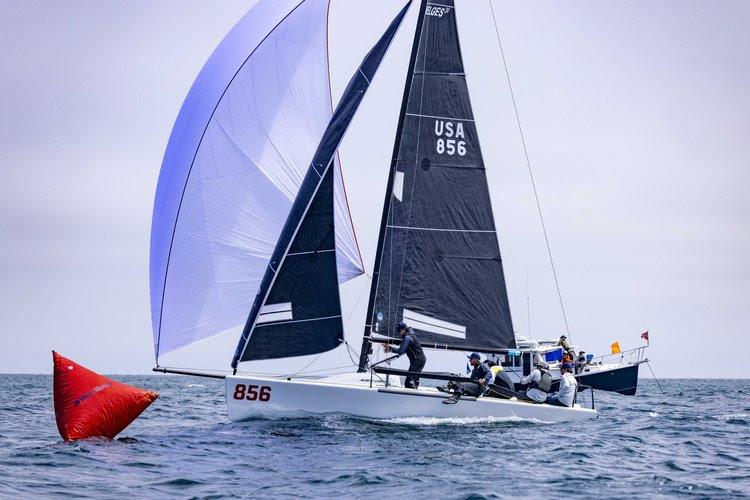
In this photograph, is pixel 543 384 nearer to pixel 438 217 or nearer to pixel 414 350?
pixel 414 350

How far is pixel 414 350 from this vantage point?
1956cm

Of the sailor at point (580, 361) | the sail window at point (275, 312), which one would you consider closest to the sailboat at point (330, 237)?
the sail window at point (275, 312)

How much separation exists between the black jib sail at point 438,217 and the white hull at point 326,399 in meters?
2.06

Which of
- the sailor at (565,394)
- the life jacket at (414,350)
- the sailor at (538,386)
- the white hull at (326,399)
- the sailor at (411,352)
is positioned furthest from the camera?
the sailor at (565,394)

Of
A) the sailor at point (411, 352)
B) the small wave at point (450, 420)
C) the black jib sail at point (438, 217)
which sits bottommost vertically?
the small wave at point (450, 420)

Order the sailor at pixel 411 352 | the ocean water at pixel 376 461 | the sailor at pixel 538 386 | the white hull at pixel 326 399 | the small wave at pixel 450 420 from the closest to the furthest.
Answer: the ocean water at pixel 376 461 < the white hull at pixel 326 399 < the small wave at pixel 450 420 < the sailor at pixel 411 352 < the sailor at pixel 538 386

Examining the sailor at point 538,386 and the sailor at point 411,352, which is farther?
the sailor at point 538,386

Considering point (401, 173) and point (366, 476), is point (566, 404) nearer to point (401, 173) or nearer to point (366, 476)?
point (401, 173)

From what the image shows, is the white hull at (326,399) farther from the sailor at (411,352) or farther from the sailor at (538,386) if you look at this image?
the sailor at (538,386)

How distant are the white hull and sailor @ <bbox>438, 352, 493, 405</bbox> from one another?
0.65 feet

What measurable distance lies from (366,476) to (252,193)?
29.5 ft

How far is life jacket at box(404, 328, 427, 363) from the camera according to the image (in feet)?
64.0

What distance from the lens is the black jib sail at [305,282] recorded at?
19.4m

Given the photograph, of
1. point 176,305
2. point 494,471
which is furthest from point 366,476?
point 176,305
